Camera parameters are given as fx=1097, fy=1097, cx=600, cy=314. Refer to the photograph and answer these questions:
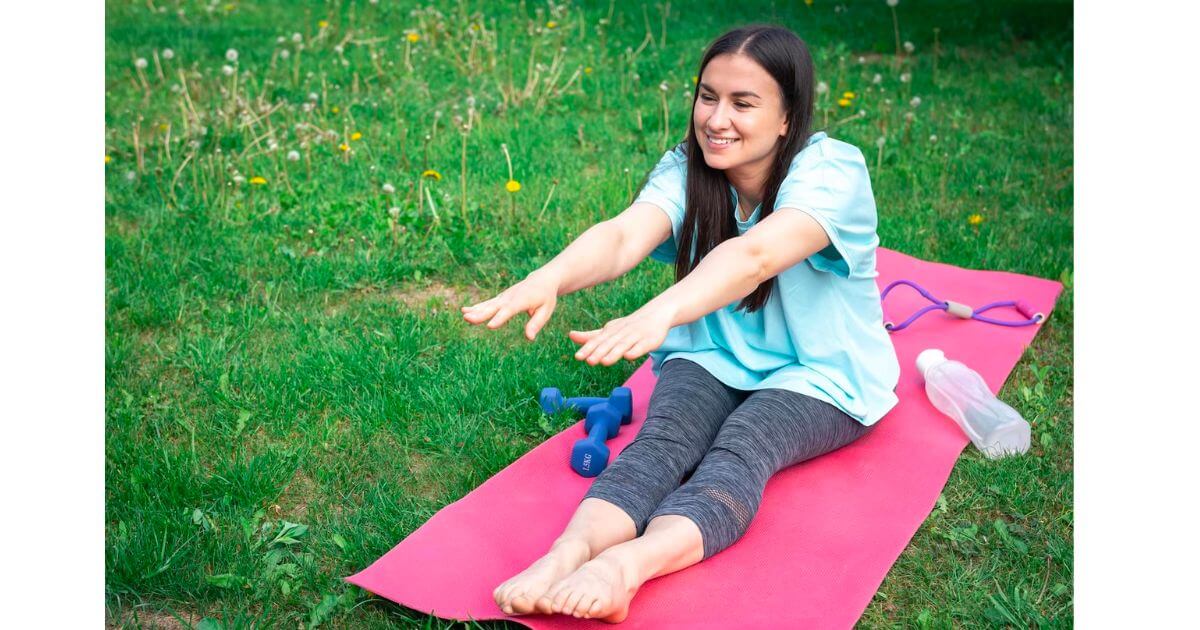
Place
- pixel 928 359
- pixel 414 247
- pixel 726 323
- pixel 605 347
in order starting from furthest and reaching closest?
pixel 414 247 < pixel 928 359 < pixel 726 323 < pixel 605 347

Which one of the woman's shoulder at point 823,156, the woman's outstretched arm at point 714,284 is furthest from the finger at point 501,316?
the woman's shoulder at point 823,156

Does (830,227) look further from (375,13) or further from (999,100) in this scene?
(375,13)

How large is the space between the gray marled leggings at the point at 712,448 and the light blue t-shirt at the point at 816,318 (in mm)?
52

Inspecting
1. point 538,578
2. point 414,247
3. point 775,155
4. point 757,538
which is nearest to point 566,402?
point 757,538

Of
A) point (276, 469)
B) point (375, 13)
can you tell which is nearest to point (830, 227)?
point (276, 469)

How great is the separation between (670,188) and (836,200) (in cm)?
43

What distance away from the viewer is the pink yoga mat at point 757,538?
2.12 metres

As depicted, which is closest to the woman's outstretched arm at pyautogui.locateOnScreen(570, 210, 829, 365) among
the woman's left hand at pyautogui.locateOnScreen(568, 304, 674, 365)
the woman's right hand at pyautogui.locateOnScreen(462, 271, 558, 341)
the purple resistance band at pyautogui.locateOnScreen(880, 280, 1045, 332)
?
the woman's left hand at pyautogui.locateOnScreen(568, 304, 674, 365)

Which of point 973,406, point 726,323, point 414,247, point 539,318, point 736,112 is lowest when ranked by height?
point 414,247

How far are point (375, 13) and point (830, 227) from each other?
202 inches

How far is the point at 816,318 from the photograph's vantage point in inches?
103

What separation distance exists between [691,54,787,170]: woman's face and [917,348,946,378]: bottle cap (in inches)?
35.2

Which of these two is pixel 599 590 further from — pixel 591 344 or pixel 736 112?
pixel 736 112

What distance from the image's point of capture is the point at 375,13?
683 cm
